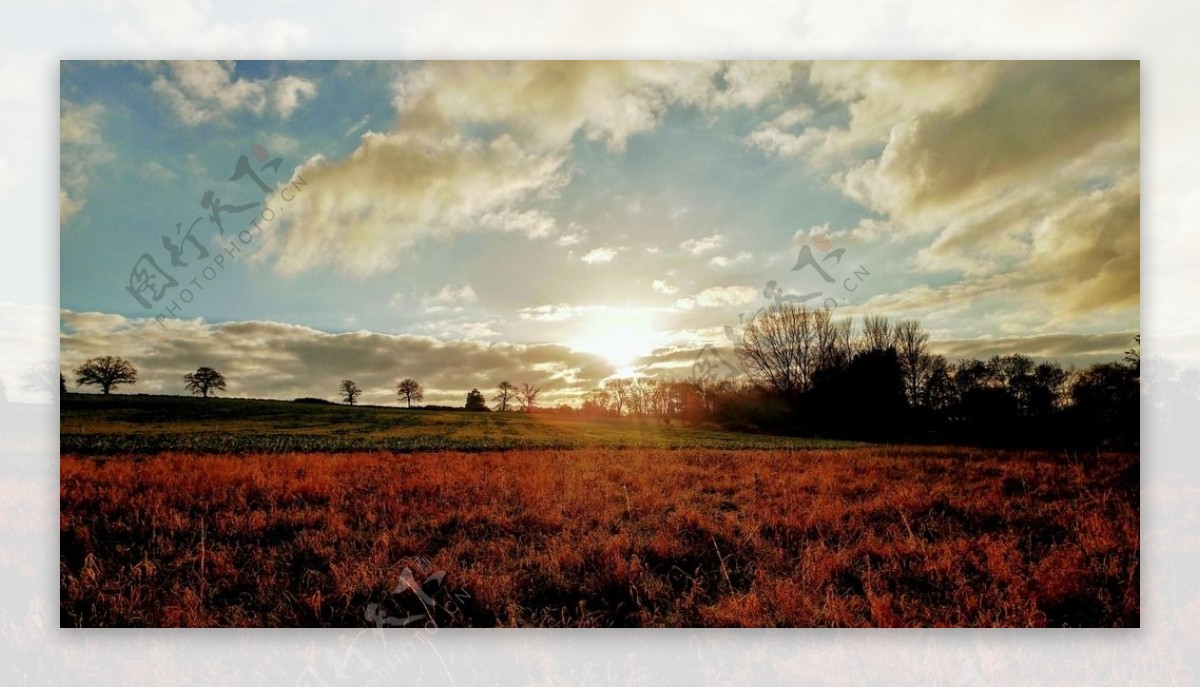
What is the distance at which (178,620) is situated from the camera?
13.6 feet

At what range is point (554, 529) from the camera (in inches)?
180

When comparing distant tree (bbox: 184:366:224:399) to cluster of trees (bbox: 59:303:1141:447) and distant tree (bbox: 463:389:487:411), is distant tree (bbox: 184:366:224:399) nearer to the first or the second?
cluster of trees (bbox: 59:303:1141:447)

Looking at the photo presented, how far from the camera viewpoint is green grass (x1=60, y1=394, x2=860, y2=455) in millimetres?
4582

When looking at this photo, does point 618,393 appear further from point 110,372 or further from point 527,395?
point 110,372

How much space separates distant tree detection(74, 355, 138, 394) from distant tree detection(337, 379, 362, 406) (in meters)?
1.41

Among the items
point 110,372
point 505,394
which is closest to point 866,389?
point 505,394

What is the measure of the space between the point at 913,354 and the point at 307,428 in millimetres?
4881

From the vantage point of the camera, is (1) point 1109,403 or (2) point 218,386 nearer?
(2) point 218,386

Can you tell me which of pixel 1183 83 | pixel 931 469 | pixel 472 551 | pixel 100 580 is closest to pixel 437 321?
pixel 472 551

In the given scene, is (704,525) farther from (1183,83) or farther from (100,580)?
(1183,83)

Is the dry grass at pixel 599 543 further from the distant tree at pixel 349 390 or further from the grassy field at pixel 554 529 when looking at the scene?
the distant tree at pixel 349 390

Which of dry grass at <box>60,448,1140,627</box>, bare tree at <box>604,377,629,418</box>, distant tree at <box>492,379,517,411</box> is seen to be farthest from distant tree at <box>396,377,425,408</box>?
bare tree at <box>604,377,629,418</box>

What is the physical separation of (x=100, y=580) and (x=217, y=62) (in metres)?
3.86

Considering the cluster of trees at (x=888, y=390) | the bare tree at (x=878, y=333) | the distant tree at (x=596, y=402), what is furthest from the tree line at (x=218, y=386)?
the bare tree at (x=878, y=333)
